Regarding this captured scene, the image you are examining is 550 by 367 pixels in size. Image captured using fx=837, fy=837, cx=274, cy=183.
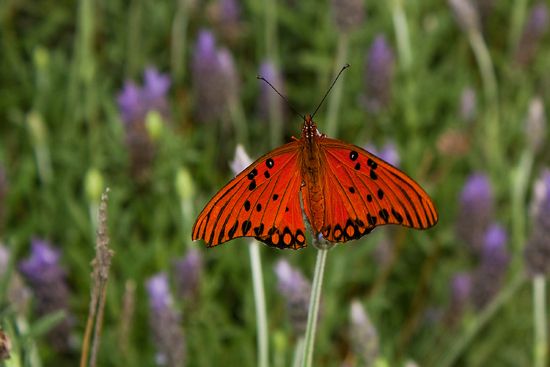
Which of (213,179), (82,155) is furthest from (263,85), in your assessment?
(82,155)

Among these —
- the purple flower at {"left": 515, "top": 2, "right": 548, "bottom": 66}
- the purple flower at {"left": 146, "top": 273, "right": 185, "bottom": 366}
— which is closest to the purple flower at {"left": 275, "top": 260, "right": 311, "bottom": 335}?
the purple flower at {"left": 146, "top": 273, "right": 185, "bottom": 366}

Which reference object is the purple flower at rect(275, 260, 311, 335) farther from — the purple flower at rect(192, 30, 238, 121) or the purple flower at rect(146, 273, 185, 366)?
the purple flower at rect(192, 30, 238, 121)

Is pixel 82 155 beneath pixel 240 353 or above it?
above

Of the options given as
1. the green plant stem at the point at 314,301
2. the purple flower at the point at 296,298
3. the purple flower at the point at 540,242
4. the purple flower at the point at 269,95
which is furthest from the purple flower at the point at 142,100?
the green plant stem at the point at 314,301

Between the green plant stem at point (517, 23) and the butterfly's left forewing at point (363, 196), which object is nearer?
the butterfly's left forewing at point (363, 196)

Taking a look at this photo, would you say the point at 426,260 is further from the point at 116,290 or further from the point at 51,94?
the point at 51,94

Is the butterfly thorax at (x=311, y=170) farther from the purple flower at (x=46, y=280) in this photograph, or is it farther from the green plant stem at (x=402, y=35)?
the green plant stem at (x=402, y=35)
